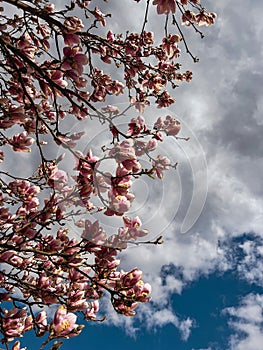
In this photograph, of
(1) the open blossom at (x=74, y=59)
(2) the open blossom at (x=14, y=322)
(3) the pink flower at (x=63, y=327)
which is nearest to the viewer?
(1) the open blossom at (x=74, y=59)

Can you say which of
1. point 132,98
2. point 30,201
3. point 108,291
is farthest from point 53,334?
point 132,98

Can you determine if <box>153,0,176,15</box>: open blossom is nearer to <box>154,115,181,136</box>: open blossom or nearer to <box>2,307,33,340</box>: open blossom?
<box>154,115,181,136</box>: open blossom

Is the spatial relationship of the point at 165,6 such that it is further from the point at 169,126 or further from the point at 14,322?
the point at 14,322

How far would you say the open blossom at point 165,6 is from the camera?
2.70 m

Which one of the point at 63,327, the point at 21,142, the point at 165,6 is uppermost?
the point at 165,6

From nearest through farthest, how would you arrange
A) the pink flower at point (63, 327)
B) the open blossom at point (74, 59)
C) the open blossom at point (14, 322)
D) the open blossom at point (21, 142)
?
the open blossom at point (74, 59), the pink flower at point (63, 327), the open blossom at point (14, 322), the open blossom at point (21, 142)

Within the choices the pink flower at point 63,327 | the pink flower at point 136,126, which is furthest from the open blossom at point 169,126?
the pink flower at point 63,327

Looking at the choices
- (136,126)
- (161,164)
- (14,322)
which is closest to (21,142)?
(136,126)

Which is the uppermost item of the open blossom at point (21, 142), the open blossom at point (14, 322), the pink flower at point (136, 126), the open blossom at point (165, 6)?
the open blossom at point (165, 6)

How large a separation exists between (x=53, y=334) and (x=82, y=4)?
372cm

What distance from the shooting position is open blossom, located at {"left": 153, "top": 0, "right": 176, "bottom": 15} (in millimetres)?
2697

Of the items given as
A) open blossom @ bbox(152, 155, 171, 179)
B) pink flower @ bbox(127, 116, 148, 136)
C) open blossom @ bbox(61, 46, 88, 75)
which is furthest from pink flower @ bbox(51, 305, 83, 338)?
open blossom @ bbox(61, 46, 88, 75)

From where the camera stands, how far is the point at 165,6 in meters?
2.70

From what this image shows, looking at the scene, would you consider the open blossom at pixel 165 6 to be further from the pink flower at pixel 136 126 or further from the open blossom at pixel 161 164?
the open blossom at pixel 161 164
